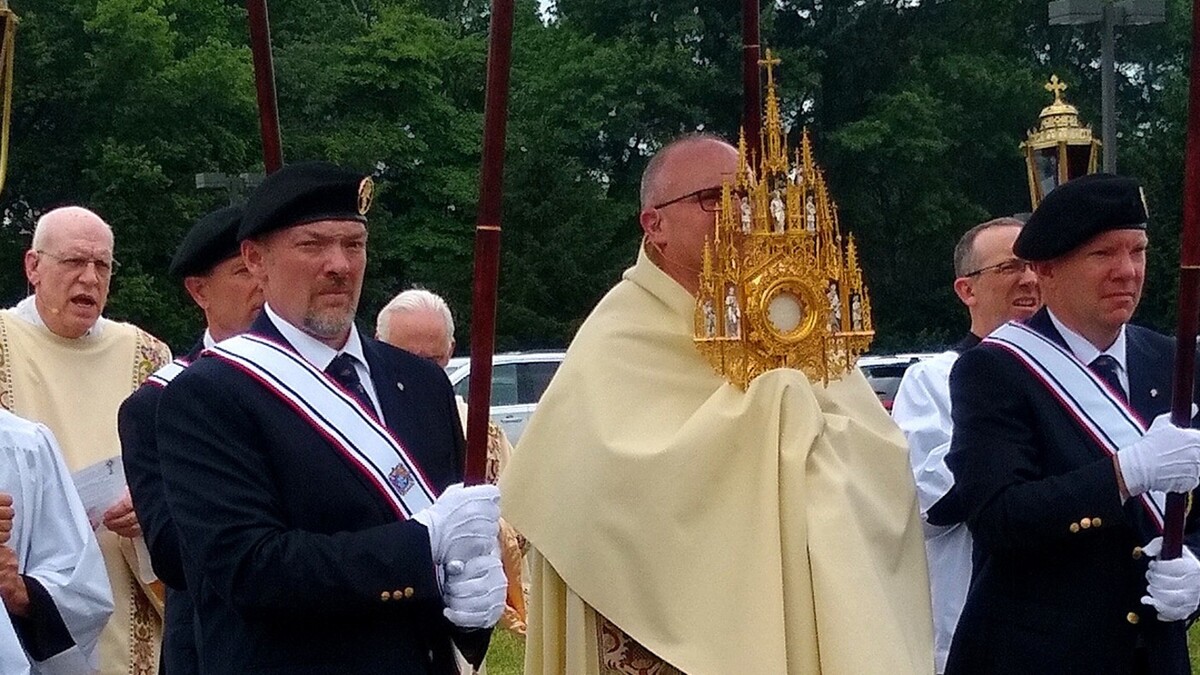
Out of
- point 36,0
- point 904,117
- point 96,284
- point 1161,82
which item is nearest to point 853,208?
point 904,117

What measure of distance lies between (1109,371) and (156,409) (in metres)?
2.24

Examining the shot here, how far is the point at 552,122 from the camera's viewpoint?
1378 inches

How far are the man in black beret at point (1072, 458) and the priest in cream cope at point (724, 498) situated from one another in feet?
1.10

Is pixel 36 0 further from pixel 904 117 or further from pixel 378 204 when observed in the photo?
pixel 904 117

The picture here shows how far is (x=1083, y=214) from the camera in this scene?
440cm

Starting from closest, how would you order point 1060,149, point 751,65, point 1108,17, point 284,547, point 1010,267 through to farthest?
point 284,547, point 751,65, point 1010,267, point 1060,149, point 1108,17

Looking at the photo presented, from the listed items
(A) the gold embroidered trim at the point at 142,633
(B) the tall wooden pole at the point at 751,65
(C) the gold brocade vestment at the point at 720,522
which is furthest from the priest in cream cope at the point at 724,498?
(A) the gold embroidered trim at the point at 142,633

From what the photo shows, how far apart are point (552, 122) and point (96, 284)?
29.1 meters

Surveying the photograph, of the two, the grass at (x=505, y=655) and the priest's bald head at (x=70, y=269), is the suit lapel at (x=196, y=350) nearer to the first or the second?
the priest's bald head at (x=70, y=269)

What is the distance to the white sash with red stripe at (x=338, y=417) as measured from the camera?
12.5 ft

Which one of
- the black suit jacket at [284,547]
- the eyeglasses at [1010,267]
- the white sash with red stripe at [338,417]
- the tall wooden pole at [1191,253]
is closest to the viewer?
the black suit jacket at [284,547]

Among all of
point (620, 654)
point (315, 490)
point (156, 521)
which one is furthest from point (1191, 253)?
point (156, 521)

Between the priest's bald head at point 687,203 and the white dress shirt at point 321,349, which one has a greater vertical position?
the priest's bald head at point 687,203

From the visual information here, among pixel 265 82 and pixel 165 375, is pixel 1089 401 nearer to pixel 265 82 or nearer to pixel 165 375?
pixel 265 82
